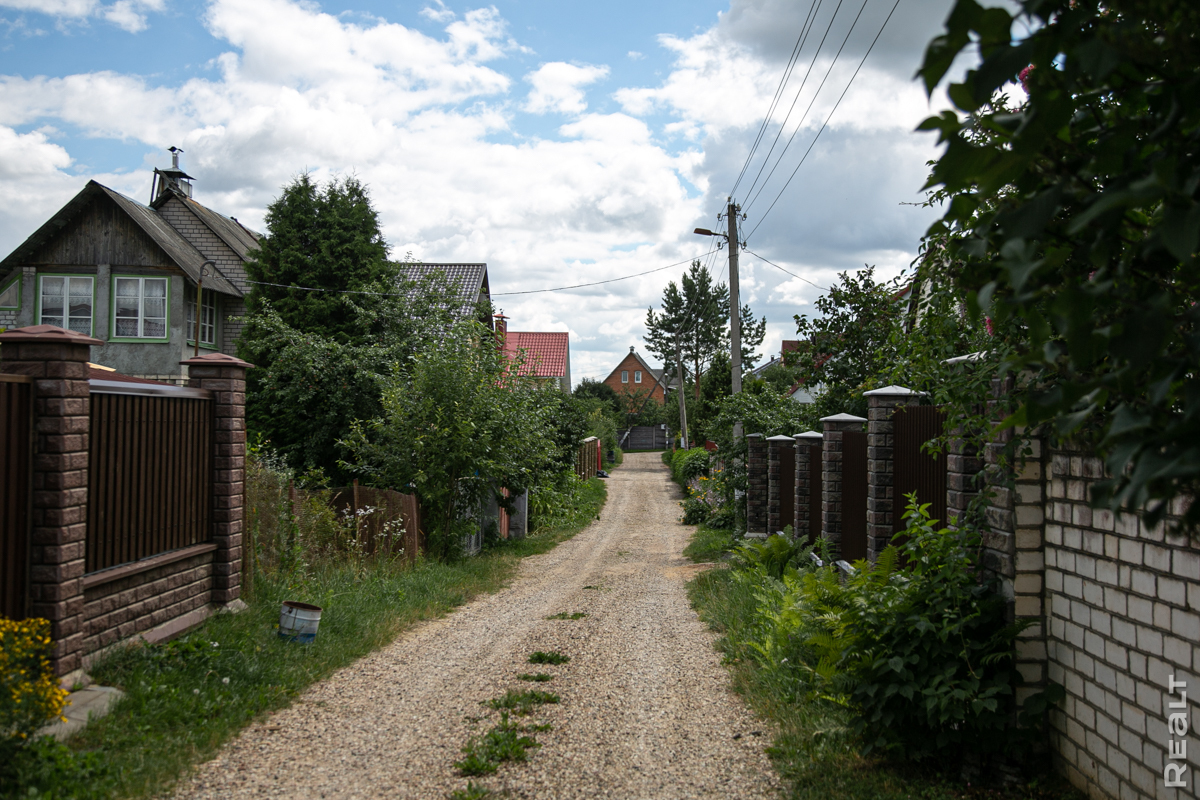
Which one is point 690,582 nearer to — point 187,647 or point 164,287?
point 187,647

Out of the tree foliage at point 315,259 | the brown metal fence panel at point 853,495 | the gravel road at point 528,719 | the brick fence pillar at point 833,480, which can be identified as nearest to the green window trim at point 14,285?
the tree foliage at point 315,259

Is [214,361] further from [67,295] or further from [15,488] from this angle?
[67,295]

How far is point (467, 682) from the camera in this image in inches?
239

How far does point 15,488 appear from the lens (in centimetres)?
465

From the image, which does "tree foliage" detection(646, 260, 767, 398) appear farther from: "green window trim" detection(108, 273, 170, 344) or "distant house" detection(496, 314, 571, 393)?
"green window trim" detection(108, 273, 170, 344)

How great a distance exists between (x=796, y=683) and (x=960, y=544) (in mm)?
1796

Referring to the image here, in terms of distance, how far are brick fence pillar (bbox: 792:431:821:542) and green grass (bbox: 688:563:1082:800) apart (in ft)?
15.4

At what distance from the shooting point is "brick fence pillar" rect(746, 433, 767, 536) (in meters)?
14.5

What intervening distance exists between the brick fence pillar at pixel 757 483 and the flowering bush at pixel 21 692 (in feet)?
39.3

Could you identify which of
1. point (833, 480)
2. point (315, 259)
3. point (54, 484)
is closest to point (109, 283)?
point (315, 259)

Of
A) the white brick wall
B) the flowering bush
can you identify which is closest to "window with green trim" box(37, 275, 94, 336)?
the flowering bush

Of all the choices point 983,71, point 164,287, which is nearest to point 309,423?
point 164,287

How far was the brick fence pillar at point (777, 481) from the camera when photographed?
12.9 m

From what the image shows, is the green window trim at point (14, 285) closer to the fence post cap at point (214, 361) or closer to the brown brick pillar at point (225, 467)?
the brown brick pillar at point (225, 467)
